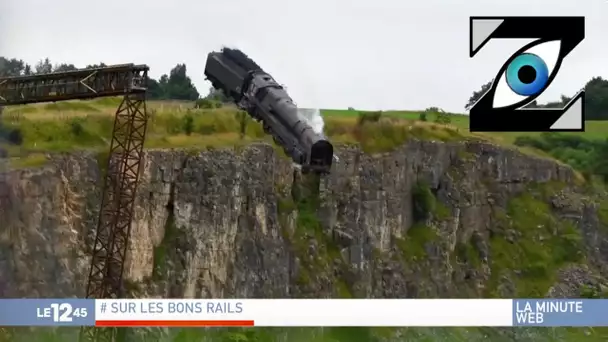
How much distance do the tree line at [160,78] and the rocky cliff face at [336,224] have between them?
0.39 meters

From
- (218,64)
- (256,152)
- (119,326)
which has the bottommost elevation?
(119,326)

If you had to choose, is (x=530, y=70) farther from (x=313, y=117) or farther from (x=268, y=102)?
(x=268, y=102)

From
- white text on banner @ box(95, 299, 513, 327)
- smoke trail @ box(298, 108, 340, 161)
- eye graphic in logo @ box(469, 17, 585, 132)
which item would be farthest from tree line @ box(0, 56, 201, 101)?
eye graphic in logo @ box(469, 17, 585, 132)

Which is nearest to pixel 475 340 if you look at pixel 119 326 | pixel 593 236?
pixel 593 236

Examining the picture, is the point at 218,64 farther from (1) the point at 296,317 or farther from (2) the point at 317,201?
(1) the point at 296,317

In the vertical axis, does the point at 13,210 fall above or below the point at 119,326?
above

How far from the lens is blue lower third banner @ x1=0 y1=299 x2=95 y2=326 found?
22.7ft

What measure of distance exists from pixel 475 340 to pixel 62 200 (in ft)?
9.18

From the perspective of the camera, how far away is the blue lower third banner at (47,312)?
22.7ft

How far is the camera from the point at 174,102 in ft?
23.4

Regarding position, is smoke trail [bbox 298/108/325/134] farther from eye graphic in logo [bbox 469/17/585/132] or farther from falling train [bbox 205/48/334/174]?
eye graphic in logo [bbox 469/17/585/132]

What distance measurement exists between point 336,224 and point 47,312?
1.94 metres

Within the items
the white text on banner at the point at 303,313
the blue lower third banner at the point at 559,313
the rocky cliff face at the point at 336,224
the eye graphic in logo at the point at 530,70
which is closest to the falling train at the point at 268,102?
the rocky cliff face at the point at 336,224

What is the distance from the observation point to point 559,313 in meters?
6.98
